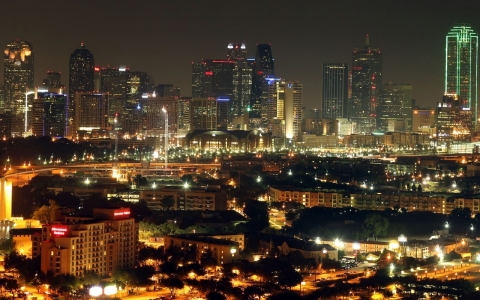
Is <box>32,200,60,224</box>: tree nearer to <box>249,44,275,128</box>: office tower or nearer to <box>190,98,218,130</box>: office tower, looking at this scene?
<box>190,98,218,130</box>: office tower

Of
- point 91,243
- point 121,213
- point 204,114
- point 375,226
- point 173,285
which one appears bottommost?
point 173,285

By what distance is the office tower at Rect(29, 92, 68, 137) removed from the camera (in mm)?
69188

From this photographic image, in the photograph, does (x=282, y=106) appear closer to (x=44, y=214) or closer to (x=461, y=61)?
(x=461, y=61)

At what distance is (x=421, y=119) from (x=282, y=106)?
12864 mm

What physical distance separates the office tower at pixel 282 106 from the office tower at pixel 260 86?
388mm

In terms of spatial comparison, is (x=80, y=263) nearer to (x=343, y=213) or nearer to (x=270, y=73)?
(x=343, y=213)

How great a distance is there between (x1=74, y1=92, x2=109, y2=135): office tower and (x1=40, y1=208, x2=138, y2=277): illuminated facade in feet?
169

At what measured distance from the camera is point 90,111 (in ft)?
246

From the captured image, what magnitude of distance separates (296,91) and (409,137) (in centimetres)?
1011

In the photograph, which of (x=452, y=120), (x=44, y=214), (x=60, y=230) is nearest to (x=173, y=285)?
(x=60, y=230)

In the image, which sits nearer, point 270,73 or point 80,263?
point 80,263

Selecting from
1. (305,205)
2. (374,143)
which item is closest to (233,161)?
(305,205)

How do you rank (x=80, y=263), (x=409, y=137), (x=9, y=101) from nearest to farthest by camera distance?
(x=80, y=263)
(x=9, y=101)
(x=409, y=137)

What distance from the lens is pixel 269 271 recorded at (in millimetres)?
22688
